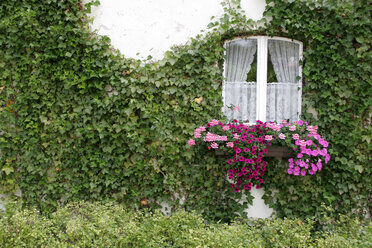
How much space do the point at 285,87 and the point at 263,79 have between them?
30 cm

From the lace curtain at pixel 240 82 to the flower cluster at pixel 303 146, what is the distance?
0.48 meters

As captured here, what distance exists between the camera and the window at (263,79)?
4277 millimetres

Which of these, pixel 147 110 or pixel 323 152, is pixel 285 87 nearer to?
pixel 323 152

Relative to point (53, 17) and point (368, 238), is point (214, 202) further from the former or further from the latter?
point (53, 17)

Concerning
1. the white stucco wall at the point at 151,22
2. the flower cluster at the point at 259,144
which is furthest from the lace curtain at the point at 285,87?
the white stucco wall at the point at 151,22

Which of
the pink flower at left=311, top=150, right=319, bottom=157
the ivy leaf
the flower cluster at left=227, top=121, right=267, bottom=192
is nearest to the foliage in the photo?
the ivy leaf

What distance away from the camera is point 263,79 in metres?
4.29

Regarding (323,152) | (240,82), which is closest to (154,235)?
(323,152)

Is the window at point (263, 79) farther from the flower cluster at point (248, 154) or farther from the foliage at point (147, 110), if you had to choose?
the flower cluster at point (248, 154)

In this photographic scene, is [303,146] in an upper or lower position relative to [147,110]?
lower

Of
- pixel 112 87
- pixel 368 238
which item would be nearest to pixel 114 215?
pixel 112 87

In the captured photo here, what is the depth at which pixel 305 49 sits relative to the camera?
4227mm

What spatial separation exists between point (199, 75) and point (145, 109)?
2.61ft

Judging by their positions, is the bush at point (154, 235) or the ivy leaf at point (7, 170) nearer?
the bush at point (154, 235)
